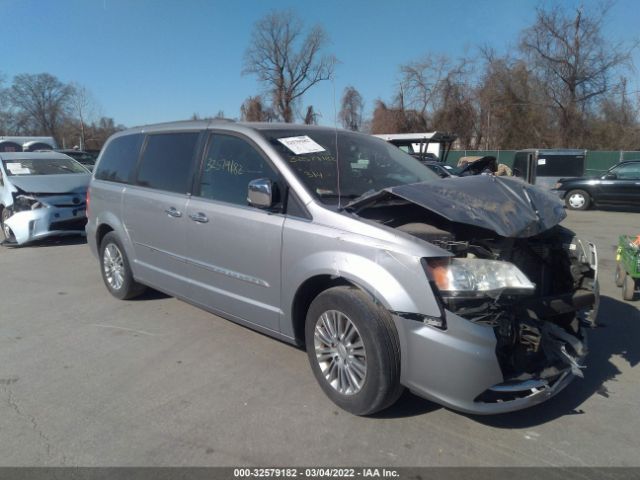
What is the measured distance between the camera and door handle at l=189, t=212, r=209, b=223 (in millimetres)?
4012

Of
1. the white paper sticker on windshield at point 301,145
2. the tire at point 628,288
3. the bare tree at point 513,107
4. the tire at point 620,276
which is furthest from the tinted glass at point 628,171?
the bare tree at point 513,107

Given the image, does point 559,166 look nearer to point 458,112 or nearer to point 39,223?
point 39,223

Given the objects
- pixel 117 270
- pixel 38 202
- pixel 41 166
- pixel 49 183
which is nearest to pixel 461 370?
pixel 117 270

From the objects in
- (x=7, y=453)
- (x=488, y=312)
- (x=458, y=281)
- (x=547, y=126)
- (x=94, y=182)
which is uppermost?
(x=547, y=126)

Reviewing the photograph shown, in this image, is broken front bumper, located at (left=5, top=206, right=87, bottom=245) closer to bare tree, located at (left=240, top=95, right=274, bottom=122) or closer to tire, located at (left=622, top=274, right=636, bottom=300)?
bare tree, located at (left=240, top=95, right=274, bottom=122)

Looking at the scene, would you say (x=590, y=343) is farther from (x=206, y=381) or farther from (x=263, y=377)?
(x=206, y=381)

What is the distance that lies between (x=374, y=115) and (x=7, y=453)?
45206 millimetres

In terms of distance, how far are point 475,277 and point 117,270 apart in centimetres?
419

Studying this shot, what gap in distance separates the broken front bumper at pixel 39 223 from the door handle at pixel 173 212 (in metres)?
5.40

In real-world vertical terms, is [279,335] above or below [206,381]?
above

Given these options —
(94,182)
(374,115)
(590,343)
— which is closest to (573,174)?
(590,343)

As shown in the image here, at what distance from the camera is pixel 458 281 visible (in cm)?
269

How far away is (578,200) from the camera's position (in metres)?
15.4

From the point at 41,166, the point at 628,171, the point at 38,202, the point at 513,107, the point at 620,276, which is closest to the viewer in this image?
Result: the point at 620,276
